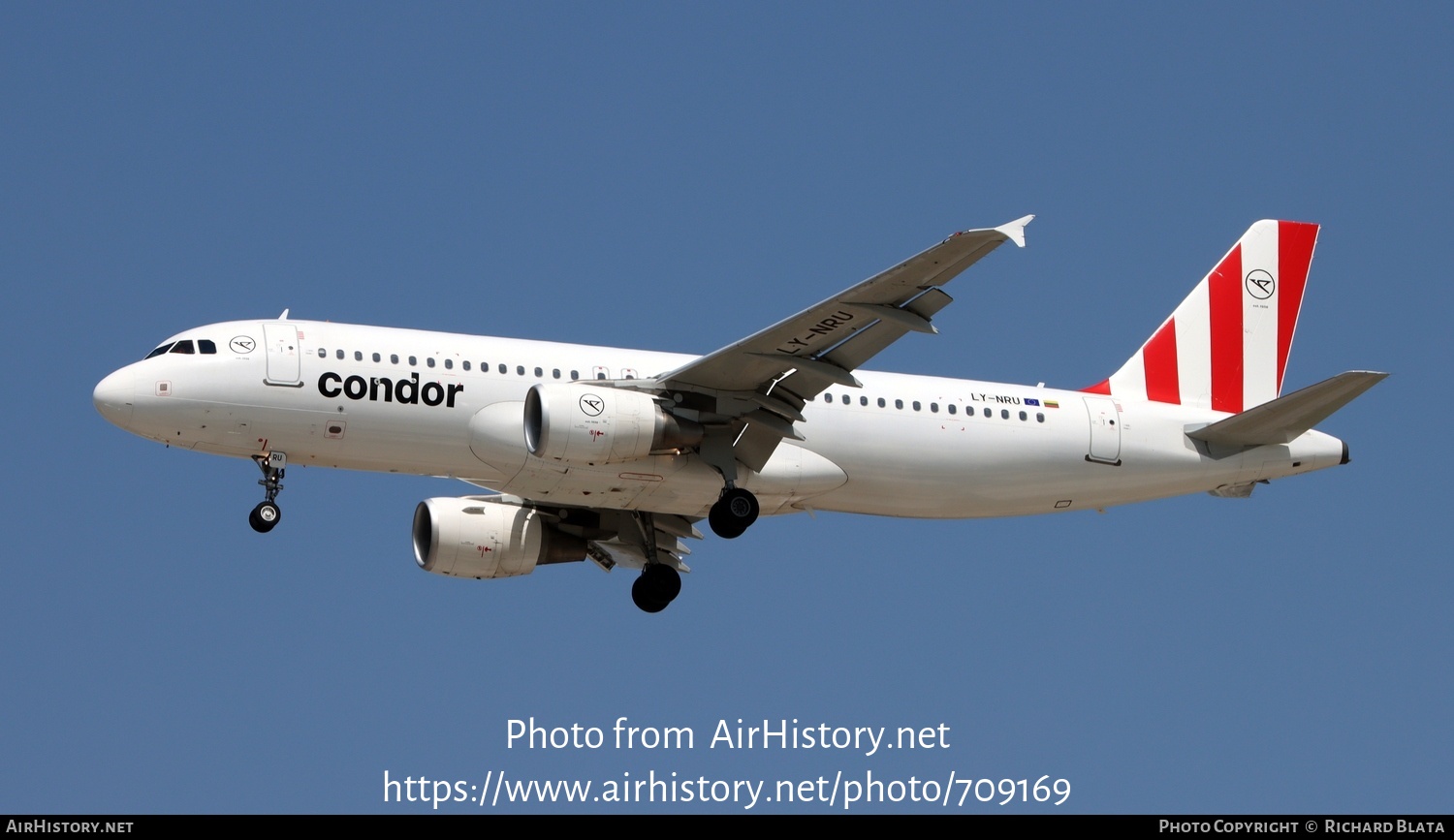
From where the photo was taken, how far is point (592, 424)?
3375 centimetres

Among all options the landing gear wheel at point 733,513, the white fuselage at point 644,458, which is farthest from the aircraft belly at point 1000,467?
the landing gear wheel at point 733,513

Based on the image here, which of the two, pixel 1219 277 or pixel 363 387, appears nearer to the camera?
pixel 363 387

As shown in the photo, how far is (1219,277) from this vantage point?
42.2 metres

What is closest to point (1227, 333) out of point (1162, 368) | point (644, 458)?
point (1162, 368)

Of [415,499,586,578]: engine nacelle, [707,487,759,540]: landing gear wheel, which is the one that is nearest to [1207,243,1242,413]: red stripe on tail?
[707,487,759,540]: landing gear wheel

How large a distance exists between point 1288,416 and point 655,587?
1240cm

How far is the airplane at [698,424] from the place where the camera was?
33812 millimetres

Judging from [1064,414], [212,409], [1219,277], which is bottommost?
[212,409]

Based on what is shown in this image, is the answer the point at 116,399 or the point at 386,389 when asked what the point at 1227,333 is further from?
the point at 116,399

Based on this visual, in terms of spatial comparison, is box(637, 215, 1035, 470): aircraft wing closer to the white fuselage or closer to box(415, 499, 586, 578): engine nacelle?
the white fuselage

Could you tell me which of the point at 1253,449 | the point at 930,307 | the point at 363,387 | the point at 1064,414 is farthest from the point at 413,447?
the point at 1253,449

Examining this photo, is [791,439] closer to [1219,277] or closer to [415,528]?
[415,528]

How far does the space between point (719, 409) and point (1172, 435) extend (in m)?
9.49

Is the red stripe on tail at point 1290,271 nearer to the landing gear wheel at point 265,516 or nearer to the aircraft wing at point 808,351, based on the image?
the aircraft wing at point 808,351
